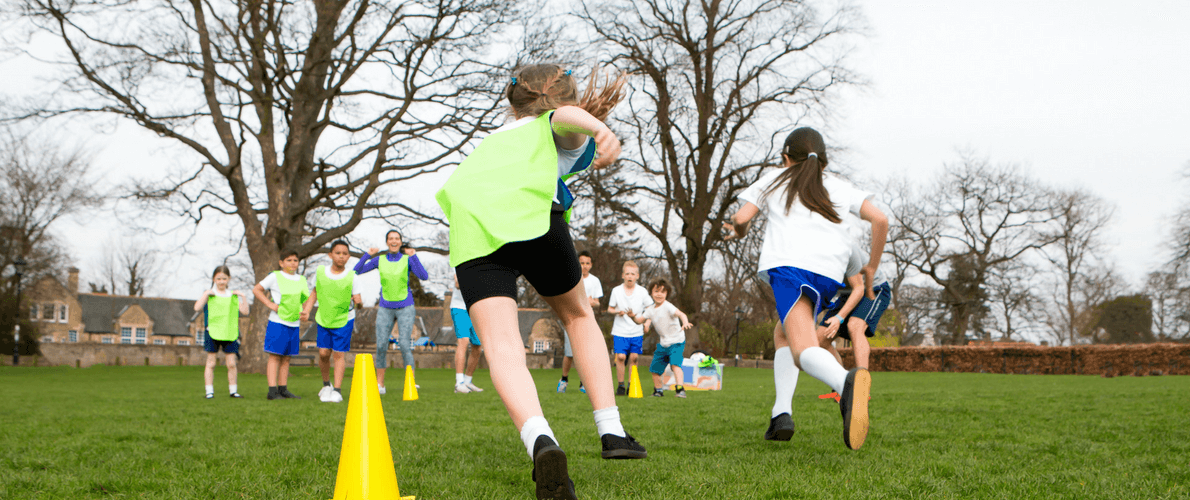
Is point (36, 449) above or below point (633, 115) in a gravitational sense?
below

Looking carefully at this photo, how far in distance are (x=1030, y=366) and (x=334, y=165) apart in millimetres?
21916

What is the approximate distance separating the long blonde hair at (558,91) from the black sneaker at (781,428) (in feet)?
6.53

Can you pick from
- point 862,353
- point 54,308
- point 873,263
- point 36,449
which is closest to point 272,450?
point 36,449

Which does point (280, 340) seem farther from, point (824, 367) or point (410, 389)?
point (824, 367)

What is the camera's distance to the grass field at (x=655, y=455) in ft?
9.70

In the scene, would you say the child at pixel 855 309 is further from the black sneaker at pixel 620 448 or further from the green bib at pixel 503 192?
the green bib at pixel 503 192

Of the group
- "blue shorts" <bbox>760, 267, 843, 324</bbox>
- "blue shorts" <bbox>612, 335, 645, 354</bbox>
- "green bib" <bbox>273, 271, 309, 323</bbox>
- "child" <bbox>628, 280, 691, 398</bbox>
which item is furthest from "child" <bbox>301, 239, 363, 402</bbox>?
"blue shorts" <bbox>760, 267, 843, 324</bbox>

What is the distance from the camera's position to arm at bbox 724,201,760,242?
3.98 metres

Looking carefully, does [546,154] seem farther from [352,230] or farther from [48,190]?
[48,190]

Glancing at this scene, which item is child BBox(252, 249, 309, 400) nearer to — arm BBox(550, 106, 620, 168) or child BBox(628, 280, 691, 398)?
child BBox(628, 280, 691, 398)

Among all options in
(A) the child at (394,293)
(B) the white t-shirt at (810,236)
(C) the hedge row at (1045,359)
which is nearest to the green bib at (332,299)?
(A) the child at (394,293)

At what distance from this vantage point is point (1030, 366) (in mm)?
23922

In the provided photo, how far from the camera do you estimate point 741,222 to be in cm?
397

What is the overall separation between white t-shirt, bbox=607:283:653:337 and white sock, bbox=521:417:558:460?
6603mm
